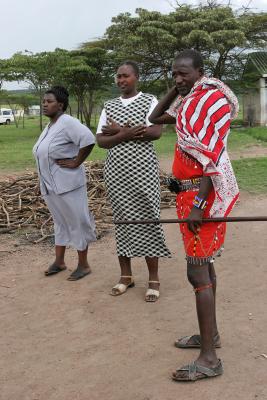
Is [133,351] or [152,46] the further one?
[152,46]

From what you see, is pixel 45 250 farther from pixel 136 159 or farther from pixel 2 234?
pixel 136 159

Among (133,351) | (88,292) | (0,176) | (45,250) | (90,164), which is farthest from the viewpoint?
(0,176)

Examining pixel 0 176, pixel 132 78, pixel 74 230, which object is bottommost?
pixel 0 176

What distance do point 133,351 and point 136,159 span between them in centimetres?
143

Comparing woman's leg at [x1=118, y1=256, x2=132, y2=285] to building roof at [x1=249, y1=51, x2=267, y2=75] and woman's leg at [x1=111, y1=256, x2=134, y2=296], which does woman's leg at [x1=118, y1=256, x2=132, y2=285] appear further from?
building roof at [x1=249, y1=51, x2=267, y2=75]

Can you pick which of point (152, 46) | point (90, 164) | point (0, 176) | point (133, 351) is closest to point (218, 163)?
point (133, 351)

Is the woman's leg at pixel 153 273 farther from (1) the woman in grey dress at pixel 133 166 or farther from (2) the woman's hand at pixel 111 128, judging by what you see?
(2) the woman's hand at pixel 111 128

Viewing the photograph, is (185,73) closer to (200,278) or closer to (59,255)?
(200,278)

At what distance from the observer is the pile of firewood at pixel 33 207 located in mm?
5949

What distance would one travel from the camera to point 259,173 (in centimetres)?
938

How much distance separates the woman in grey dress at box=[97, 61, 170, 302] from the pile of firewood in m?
1.89

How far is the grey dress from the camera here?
4.14 metres

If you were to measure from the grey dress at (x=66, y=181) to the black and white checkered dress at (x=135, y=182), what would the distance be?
1.54 feet

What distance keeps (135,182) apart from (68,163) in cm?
73
